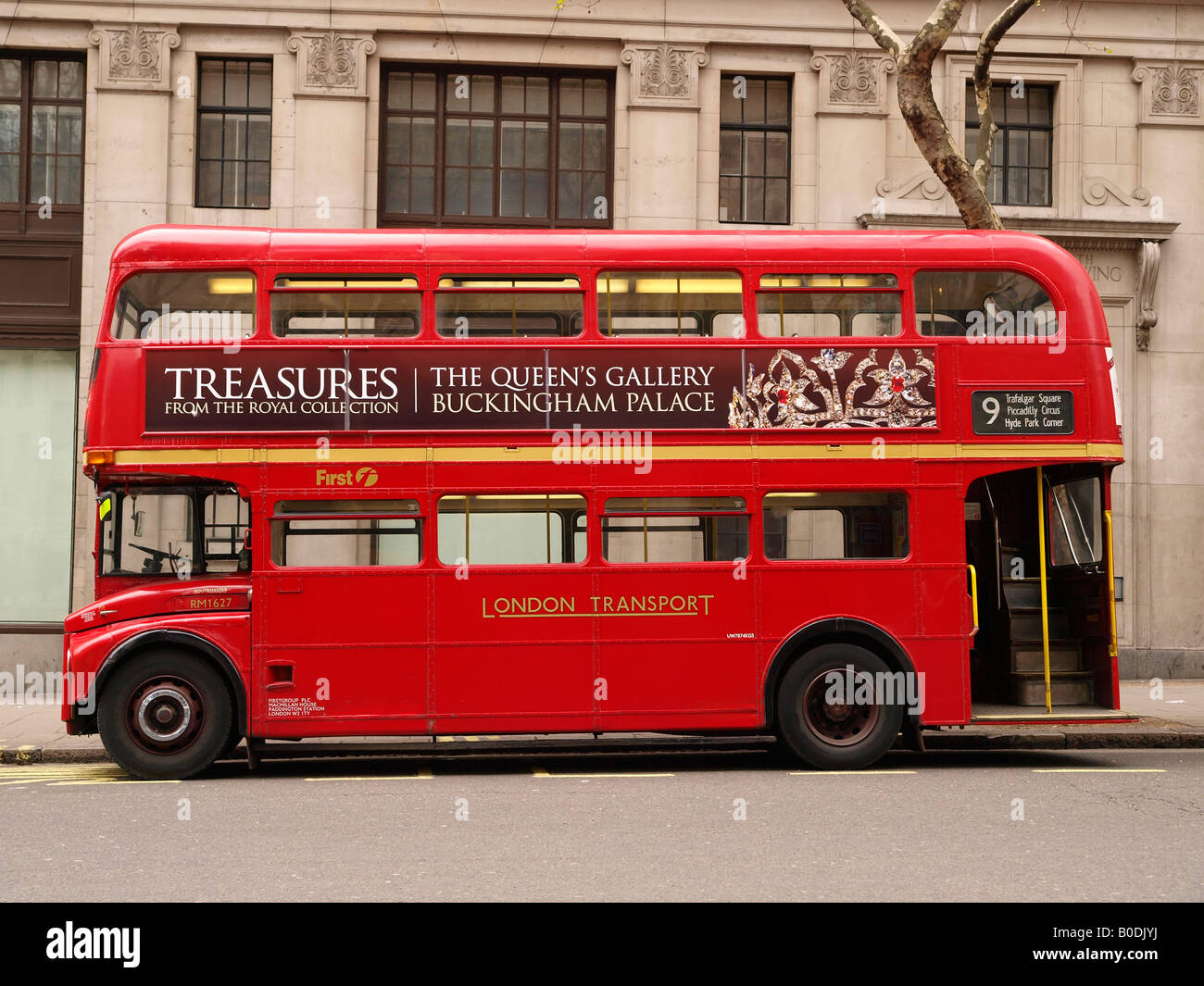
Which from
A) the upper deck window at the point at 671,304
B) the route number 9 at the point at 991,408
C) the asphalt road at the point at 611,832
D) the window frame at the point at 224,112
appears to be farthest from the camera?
the window frame at the point at 224,112

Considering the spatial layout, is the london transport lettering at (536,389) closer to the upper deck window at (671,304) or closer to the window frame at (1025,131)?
the upper deck window at (671,304)

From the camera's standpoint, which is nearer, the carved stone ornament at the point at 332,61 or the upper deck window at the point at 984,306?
the upper deck window at the point at 984,306

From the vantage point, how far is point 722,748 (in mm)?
12273

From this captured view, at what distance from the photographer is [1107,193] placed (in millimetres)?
17969

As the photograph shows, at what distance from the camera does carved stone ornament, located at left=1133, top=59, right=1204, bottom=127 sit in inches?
715

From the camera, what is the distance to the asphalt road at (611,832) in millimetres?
6492

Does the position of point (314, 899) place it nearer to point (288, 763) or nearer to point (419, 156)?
point (288, 763)

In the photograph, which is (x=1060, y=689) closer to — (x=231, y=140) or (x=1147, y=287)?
(x=1147, y=287)

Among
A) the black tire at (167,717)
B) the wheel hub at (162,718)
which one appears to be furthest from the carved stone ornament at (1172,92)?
the wheel hub at (162,718)

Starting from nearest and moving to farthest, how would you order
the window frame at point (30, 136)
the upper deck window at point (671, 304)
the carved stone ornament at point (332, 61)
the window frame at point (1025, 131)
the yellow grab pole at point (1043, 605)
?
1. the upper deck window at point (671, 304)
2. the yellow grab pole at point (1043, 605)
3. the window frame at point (30, 136)
4. the carved stone ornament at point (332, 61)
5. the window frame at point (1025, 131)

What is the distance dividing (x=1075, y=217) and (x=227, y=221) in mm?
11398

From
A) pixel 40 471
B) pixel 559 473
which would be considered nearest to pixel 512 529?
pixel 559 473

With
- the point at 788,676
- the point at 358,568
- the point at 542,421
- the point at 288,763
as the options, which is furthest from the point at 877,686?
the point at 288,763

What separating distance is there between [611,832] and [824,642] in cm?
350
